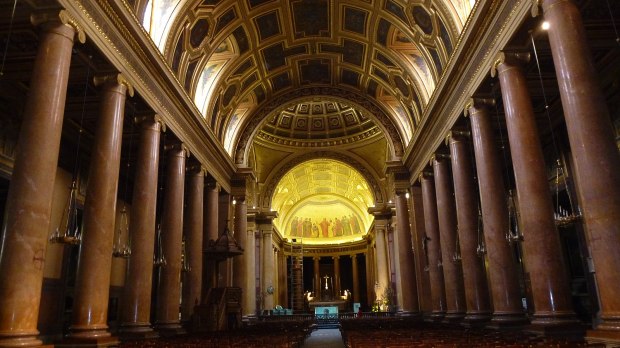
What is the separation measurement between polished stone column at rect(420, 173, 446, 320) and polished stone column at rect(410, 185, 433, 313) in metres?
0.90

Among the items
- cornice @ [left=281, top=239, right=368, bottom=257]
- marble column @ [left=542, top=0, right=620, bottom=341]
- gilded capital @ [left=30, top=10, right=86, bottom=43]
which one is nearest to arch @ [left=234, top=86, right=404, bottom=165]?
gilded capital @ [left=30, top=10, right=86, bottom=43]

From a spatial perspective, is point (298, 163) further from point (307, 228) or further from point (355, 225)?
point (307, 228)

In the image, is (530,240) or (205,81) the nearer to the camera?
(530,240)

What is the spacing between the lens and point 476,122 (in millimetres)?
11211

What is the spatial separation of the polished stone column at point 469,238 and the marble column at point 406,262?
7298mm

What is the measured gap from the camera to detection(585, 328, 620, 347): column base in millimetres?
5648

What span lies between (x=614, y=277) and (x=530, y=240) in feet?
7.94

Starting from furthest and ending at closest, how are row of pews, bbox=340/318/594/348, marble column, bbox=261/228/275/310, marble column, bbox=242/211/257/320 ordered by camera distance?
marble column, bbox=261/228/275/310, marble column, bbox=242/211/257/320, row of pews, bbox=340/318/594/348

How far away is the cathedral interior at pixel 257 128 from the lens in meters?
6.88

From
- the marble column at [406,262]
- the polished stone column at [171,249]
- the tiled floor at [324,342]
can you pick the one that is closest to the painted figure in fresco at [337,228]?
the marble column at [406,262]

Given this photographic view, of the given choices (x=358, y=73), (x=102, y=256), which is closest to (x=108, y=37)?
(x=102, y=256)

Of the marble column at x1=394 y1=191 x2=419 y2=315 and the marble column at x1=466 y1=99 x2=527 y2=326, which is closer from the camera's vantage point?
the marble column at x1=466 y1=99 x2=527 y2=326

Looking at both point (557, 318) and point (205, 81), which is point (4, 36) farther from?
point (557, 318)

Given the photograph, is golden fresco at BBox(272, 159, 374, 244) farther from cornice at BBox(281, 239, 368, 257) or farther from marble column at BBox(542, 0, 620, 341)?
marble column at BBox(542, 0, 620, 341)
